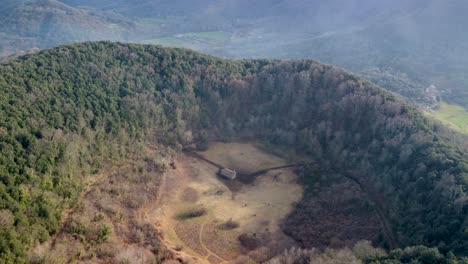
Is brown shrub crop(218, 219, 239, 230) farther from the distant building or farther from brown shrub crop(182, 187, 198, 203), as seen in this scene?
the distant building

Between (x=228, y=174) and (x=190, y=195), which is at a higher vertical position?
(x=228, y=174)

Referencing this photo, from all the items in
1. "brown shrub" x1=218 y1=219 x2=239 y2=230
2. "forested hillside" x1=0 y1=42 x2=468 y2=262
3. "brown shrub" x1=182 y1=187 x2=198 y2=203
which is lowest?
"brown shrub" x1=218 y1=219 x2=239 y2=230

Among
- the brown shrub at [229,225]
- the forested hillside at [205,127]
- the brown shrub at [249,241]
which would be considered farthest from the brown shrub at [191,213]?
the forested hillside at [205,127]

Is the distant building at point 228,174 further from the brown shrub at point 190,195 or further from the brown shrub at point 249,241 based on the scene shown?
the brown shrub at point 249,241

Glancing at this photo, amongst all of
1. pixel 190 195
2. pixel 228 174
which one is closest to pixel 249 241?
pixel 190 195

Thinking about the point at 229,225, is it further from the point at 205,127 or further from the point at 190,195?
the point at 205,127

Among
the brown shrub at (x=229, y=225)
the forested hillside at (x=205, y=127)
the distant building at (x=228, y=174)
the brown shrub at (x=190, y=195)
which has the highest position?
the forested hillside at (x=205, y=127)

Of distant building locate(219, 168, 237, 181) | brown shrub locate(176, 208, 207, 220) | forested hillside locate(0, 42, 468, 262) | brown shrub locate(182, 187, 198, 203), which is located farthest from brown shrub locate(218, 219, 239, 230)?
distant building locate(219, 168, 237, 181)

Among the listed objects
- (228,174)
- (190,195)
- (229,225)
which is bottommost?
(229,225)
